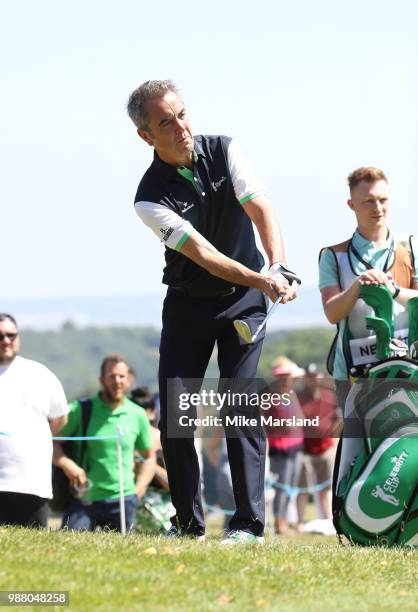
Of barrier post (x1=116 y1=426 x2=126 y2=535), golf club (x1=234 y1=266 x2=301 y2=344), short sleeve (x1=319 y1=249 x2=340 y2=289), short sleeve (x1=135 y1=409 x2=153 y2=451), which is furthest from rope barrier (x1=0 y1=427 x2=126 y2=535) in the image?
golf club (x1=234 y1=266 x2=301 y2=344)

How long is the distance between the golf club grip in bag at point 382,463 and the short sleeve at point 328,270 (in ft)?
2.27

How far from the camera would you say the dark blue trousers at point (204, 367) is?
831 cm

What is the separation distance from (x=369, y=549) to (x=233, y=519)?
85 centimetres

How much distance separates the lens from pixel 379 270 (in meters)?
9.01

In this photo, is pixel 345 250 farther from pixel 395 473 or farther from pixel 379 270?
pixel 395 473

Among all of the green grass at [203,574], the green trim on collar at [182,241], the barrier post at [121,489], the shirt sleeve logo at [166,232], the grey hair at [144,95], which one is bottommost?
the barrier post at [121,489]

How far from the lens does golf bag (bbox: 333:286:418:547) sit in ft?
28.4

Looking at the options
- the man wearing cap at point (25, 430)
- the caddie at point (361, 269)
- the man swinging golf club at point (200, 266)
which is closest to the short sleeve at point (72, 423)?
the man wearing cap at point (25, 430)

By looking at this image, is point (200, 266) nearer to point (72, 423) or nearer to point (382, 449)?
point (382, 449)

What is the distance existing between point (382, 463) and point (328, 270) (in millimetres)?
1368

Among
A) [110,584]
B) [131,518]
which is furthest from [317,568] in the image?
[131,518]

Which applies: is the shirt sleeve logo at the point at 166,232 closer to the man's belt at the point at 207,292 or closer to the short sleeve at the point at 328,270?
the man's belt at the point at 207,292

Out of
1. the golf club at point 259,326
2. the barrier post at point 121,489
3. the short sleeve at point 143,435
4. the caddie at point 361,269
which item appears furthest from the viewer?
the short sleeve at point 143,435

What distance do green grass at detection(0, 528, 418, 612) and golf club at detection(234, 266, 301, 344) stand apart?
125 centimetres
